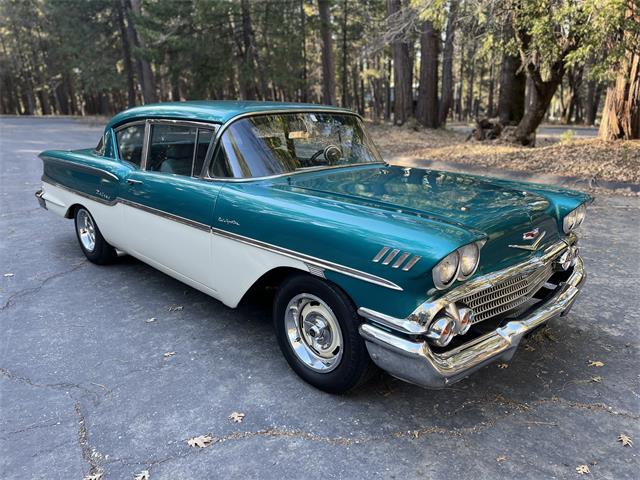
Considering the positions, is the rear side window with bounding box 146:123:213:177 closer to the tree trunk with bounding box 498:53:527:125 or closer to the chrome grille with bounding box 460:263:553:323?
the chrome grille with bounding box 460:263:553:323

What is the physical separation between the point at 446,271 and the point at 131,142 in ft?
11.0

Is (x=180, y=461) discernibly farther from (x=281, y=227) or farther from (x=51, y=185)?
(x=51, y=185)

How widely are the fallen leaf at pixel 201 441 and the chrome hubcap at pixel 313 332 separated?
28.9 inches

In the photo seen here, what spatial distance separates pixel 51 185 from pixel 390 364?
193 inches

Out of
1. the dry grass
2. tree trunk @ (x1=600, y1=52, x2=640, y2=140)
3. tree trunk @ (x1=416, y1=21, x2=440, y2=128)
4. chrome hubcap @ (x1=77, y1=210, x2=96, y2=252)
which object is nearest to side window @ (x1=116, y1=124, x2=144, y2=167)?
chrome hubcap @ (x1=77, y1=210, x2=96, y2=252)

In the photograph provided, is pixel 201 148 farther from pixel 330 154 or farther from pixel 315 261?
pixel 315 261

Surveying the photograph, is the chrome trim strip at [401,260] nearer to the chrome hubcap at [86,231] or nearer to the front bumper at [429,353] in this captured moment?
the front bumper at [429,353]

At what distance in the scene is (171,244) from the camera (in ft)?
12.4

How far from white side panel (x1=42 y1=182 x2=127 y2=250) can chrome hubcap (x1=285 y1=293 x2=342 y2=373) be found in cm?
220

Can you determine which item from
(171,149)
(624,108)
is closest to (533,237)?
(171,149)

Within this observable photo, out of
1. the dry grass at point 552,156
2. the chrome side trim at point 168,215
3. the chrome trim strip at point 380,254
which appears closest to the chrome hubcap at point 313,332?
the chrome trim strip at point 380,254

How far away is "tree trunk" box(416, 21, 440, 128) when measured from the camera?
17.6 meters

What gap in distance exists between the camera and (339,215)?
2697 millimetres

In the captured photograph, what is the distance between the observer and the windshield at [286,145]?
11.2ft
